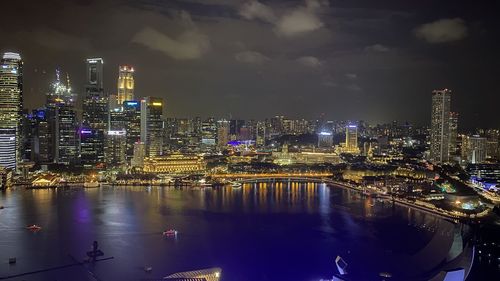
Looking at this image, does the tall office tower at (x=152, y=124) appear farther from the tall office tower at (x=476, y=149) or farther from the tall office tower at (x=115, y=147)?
the tall office tower at (x=476, y=149)

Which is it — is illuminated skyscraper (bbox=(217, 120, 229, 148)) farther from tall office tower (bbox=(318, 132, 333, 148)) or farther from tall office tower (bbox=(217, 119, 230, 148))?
tall office tower (bbox=(318, 132, 333, 148))

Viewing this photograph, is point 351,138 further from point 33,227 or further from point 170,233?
point 33,227

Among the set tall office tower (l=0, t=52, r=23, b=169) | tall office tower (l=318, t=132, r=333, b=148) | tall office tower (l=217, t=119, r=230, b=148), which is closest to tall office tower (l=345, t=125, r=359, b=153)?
tall office tower (l=318, t=132, r=333, b=148)

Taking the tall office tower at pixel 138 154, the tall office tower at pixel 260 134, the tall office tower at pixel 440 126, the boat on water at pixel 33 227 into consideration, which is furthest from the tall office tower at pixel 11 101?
the tall office tower at pixel 440 126

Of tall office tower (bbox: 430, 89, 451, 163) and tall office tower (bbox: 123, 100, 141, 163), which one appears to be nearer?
tall office tower (bbox: 123, 100, 141, 163)

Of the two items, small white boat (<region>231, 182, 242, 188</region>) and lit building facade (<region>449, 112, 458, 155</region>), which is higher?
lit building facade (<region>449, 112, 458, 155</region>)

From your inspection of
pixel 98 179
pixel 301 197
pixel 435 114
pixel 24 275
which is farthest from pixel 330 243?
pixel 435 114
